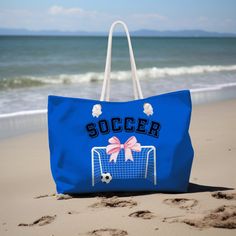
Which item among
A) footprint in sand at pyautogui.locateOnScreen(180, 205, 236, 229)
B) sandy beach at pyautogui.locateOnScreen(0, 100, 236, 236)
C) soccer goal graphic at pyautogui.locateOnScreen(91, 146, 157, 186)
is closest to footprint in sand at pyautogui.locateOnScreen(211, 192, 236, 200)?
sandy beach at pyautogui.locateOnScreen(0, 100, 236, 236)

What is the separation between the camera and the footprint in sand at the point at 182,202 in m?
3.03

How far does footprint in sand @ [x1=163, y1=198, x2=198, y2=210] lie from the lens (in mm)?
3026

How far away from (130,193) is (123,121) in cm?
50

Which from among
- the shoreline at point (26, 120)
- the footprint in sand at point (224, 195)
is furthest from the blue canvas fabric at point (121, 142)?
the shoreline at point (26, 120)

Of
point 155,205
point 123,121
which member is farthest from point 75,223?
point 123,121

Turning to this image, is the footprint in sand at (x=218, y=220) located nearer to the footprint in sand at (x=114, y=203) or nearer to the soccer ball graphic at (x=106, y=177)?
the footprint in sand at (x=114, y=203)

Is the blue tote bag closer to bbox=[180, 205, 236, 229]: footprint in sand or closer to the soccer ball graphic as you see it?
the soccer ball graphic

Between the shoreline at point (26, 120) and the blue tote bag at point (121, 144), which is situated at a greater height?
the blue tote bag at point (121, 144)

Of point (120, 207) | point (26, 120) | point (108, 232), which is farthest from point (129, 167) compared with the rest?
point (26, 120)

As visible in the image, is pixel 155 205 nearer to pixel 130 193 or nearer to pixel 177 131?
pixel 130 193

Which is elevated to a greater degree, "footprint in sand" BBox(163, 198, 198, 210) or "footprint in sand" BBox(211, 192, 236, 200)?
"footprint in sand" BBox(211, 192, 236, 200)

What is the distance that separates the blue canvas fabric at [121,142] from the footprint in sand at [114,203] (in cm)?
10

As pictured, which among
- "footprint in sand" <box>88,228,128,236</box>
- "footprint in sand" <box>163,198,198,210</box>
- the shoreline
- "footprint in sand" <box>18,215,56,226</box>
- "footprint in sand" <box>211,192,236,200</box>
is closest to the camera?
"footprint in sand" <box>88,228,128,236</box>

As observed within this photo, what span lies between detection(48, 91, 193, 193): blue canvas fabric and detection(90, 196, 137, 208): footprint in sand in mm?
98
